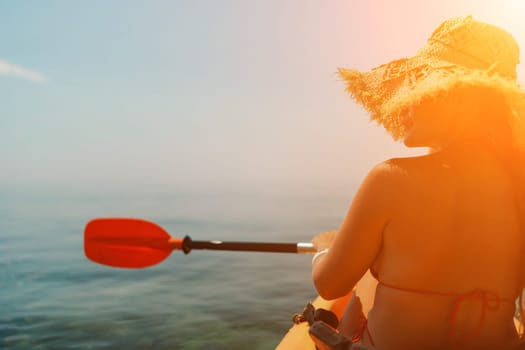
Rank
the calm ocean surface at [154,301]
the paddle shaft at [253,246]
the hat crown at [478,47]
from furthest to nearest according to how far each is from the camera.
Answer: the calm ocean surface at [154,301] → the paddle shaft at [253,246] → the hat crown at [478,47]

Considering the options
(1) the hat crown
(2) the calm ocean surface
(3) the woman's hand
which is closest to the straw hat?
(1) the hat crown

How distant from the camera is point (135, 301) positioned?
24.3 feet

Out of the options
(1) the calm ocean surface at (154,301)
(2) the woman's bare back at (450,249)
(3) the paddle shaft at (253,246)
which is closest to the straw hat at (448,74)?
(2) the woman's bare back at (450,249)

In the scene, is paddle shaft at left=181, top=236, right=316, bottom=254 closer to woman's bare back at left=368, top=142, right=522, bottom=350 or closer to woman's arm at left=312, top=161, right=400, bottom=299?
woman's arm at left=312, top=161, right=400, bottom=299

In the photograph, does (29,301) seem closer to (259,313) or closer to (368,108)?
(259,313)

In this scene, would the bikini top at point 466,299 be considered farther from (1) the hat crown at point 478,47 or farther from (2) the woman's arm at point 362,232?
(1) the hat crown at point 478,47

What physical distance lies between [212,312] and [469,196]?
19.3ft

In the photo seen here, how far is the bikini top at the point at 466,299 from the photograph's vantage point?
1369mm

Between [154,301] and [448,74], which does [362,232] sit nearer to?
[448,74]

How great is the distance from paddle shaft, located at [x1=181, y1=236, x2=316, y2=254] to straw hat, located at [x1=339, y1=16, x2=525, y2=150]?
4.35 ft

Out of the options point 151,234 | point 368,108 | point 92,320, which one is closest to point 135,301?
point 92,320

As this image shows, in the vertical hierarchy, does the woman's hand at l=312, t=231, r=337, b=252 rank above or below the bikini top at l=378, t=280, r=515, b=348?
above

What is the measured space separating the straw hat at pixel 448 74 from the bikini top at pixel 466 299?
477 mm

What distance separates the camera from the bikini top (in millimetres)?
1369
